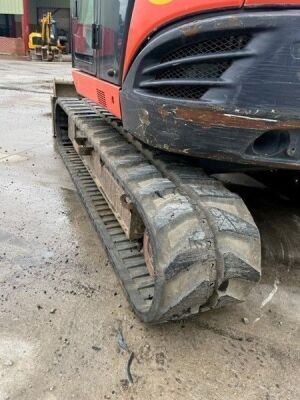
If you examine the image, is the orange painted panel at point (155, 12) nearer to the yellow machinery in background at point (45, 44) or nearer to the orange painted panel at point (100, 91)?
the orange painted panel at point (100, 91)

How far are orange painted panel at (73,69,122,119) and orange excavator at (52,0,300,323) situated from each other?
3cm

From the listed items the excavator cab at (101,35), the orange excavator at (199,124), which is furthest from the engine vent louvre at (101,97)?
the orange excavator at (199,124)

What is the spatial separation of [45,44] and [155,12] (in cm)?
2745

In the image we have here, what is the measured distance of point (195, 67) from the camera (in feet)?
6.82

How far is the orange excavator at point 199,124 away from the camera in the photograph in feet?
6.18

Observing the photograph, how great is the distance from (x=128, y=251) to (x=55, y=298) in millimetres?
613

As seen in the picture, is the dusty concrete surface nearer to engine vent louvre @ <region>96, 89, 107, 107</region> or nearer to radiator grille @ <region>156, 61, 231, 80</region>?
engine vent louvre @ <region>96, 89, 107, 107</region>

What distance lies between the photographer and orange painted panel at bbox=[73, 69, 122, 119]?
9.22ft

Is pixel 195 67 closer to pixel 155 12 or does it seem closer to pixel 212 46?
pixel 212 46

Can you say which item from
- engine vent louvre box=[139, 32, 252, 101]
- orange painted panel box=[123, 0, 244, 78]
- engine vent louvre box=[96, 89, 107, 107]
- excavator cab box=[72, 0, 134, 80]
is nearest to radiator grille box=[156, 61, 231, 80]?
engine vent louvre box=[139, 32, 252, 101]

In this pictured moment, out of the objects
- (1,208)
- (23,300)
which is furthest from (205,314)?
(1,208)

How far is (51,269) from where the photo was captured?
125 inches

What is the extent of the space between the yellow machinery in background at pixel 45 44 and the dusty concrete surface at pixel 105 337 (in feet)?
81.8

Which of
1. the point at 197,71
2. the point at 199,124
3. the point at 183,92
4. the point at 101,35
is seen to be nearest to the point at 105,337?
the point at 199,124
